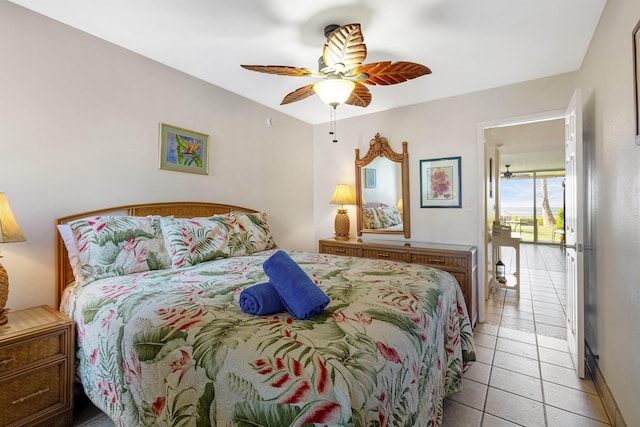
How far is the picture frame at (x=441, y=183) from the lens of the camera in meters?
3.34

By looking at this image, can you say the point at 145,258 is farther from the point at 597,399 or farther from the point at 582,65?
the point at 582,65

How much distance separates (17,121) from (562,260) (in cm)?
891

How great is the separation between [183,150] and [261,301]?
208cm

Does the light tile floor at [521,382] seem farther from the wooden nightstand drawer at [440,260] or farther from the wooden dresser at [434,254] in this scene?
the wooden nightstand drawer at [440,260]

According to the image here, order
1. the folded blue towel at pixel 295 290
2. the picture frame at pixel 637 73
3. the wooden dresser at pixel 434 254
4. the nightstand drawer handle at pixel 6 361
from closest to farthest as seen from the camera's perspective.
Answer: the folded blue towel at pixel 295 290 → the picture frame at pixel 637 73 → the nightstand drawer handle at pixel 6 361 → the wooden dresser at pixel 434 254

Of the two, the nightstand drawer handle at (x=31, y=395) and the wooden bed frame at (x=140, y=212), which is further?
the wooden bed frame at (x=140, y=212)

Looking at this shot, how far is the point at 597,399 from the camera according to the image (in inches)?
75.4

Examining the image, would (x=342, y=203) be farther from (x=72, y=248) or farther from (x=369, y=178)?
(x=72, y=248)

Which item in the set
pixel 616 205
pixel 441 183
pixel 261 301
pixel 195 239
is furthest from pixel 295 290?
pixel 441 183

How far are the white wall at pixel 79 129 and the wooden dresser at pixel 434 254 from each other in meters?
1.57

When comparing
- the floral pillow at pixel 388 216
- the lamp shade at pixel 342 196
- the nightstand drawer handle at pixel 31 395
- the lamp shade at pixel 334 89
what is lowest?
the nightstand drawer handle at pixel 31 395

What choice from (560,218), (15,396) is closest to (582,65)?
(15,396)

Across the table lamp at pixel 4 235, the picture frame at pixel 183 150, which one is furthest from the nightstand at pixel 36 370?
the picture frame at pixel 183 150

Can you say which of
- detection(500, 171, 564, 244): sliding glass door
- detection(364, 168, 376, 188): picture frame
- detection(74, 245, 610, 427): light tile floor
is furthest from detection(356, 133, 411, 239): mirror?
detection(500, 171, 564, 244): sliding glass door
